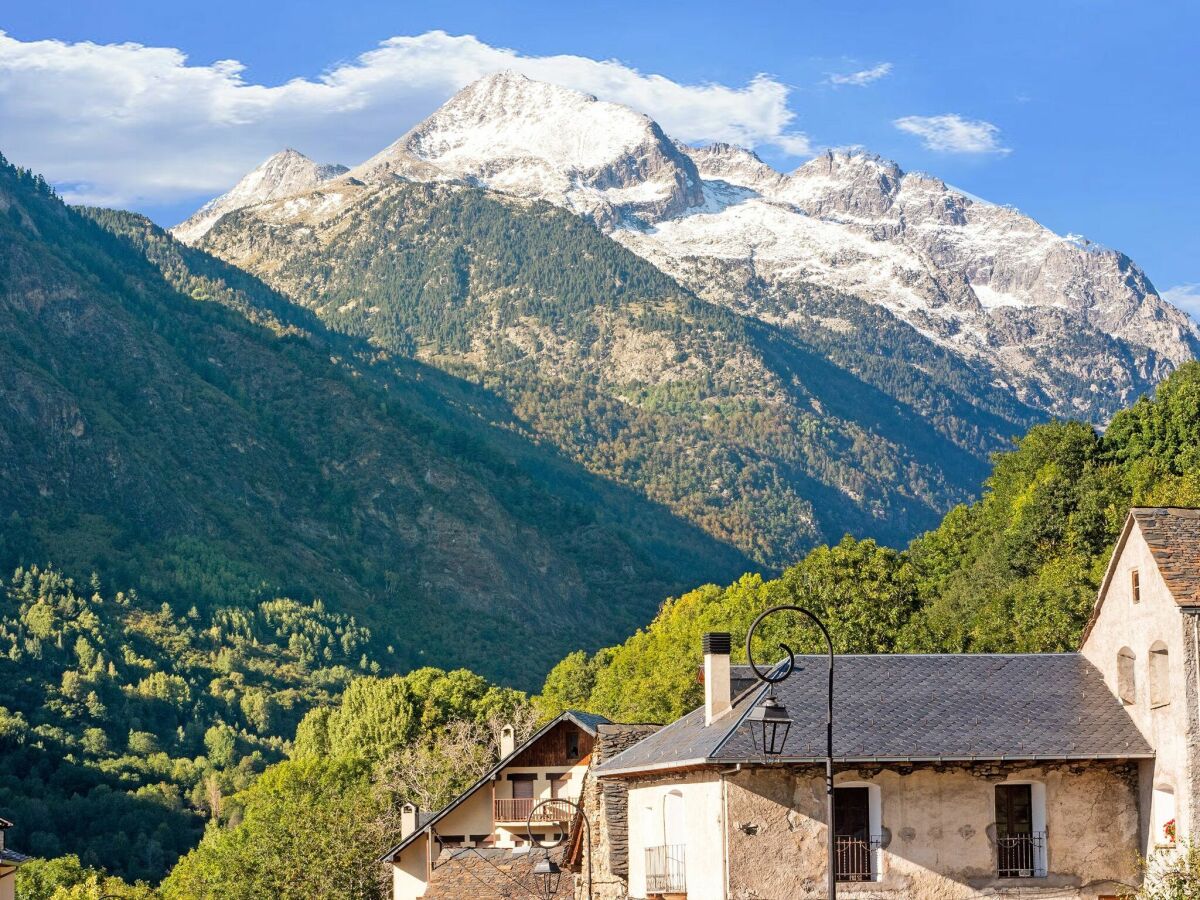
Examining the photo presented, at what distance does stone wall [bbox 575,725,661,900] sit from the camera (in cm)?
5134

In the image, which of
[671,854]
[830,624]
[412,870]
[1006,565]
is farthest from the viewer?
[1006,565]

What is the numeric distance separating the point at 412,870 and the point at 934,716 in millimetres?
42237

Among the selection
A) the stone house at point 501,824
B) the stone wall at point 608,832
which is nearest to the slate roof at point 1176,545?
the stone wall at point 608,832

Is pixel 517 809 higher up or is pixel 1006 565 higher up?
pixel 1006 565

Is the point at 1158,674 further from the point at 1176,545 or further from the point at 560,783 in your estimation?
the point at 560,783

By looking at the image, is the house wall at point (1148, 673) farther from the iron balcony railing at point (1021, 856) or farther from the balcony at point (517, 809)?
the balcony at point (517, 809)

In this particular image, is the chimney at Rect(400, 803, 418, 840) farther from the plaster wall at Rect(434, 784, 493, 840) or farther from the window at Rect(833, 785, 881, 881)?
the window at Rect(833, 785, 881, 881)

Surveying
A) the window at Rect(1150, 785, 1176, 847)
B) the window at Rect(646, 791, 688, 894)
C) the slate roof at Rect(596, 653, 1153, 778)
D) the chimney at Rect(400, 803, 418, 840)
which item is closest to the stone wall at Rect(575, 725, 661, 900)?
the slate roof at Rect(596, 653, 1153, 778)

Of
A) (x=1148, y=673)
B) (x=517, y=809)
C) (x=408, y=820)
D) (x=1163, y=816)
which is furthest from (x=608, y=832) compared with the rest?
(x=408, y=820)

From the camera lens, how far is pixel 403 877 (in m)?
82.1

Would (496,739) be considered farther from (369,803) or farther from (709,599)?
(709,599)

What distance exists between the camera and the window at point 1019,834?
43.5 metres

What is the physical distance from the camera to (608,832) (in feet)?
170

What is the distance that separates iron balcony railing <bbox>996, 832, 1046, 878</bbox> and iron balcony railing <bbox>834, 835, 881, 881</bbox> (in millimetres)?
2903
